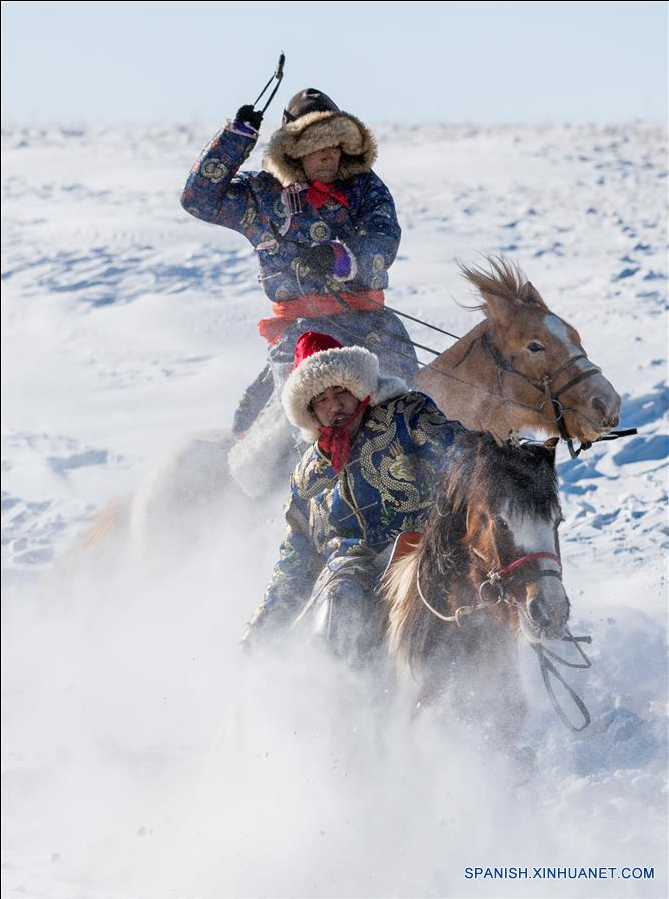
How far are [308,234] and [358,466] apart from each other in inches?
72.7

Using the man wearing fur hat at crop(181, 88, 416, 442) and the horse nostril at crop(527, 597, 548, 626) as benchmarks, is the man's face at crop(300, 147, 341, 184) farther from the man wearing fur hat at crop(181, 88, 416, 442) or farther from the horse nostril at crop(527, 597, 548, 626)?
the horse nostril at crop(527, 597, 548, 626)

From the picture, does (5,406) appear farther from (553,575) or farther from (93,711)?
(553,575)

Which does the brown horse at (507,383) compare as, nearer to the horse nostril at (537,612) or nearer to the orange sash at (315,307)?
the orange sash at (315,307)

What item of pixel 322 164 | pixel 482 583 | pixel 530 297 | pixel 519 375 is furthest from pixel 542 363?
pixel 482 583

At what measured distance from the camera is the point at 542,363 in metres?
5.93

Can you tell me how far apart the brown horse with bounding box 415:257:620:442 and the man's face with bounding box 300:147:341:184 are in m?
0.80

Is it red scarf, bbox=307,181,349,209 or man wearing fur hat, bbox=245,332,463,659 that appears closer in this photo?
man wearing fur hat, bbox=245,332,463,659

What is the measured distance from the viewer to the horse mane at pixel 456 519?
408cm

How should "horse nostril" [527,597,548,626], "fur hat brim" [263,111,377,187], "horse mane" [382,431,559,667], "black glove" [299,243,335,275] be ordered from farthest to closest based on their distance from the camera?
1. "black glove" [299,243,335,275]
2. "fur hat brim" [263,111,377,187]
3. "horse mane" [382,431,559,667]
4. "horse nostril" [527,597,548,626]

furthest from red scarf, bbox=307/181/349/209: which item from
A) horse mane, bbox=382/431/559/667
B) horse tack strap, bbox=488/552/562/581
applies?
horse tack strap, bbox=488/552/562/581

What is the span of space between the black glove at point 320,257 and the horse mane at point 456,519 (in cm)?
183

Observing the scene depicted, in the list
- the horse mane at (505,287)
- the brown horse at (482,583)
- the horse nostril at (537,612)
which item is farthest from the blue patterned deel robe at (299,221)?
the horse nostril at (537,612)

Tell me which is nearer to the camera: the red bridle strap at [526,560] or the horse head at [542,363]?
the red bridle strap at [526,560]

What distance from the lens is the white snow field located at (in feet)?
15.3
